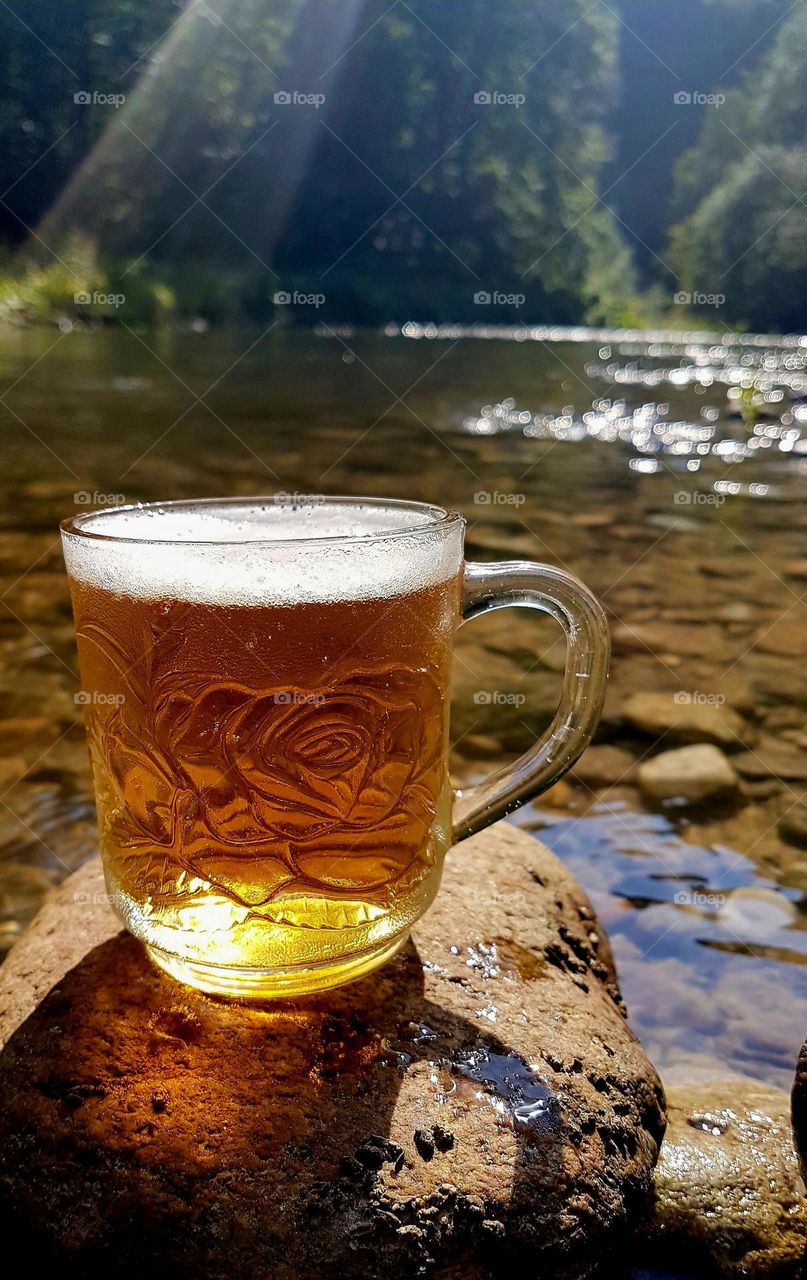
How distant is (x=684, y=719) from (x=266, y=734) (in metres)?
2.62

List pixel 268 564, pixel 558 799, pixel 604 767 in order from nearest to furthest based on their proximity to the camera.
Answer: pixel 268 564, pixel 558 799, pixel 604 767

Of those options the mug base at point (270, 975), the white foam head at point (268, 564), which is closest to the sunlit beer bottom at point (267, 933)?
the mug base at point (270, 975)

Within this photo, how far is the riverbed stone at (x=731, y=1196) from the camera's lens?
4.65 ft

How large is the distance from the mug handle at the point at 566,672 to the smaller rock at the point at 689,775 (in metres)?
1.65

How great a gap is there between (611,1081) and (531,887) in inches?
18.6

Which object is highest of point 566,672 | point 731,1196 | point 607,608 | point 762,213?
point 566,672

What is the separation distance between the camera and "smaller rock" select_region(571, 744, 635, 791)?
3.21m

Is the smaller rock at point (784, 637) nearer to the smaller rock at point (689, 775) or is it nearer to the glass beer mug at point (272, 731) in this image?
the smaller rock at point (689, 775)

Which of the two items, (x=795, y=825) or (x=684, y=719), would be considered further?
(x=684, y=719)

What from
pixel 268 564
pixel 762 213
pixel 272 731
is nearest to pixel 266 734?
pixel 272 731

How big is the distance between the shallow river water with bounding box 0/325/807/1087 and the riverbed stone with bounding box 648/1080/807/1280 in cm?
29

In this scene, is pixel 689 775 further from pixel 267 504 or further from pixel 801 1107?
pixel 267 504

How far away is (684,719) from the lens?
3572mm

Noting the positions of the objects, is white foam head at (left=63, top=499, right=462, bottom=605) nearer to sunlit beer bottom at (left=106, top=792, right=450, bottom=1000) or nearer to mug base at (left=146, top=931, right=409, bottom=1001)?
sunlit beer bottom at (left=106, top=792, right=450, bottom=1000)
